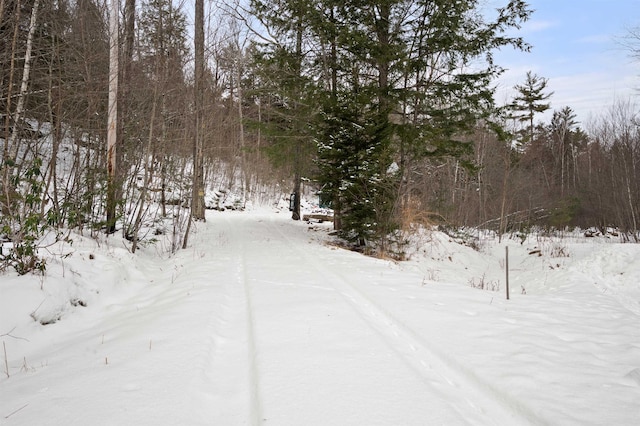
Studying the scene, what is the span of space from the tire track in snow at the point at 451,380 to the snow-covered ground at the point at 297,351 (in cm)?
1

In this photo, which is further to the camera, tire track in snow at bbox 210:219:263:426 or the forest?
the forest

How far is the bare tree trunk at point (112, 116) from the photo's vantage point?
7.46m

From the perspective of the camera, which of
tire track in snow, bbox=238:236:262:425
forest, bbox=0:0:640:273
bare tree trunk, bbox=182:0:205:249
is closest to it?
tire track in snow, bbox=238:236:262:425

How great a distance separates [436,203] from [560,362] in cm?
989

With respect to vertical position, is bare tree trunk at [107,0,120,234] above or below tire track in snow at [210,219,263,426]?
above

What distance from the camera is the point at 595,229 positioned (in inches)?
899

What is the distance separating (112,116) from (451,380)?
8.50 m

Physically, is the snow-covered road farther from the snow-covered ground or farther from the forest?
the forest

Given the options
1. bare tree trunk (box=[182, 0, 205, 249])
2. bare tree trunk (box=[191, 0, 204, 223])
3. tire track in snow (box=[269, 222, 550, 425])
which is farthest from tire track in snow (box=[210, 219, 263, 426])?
bare tree trunk (box=[191, 0, 204, 223])

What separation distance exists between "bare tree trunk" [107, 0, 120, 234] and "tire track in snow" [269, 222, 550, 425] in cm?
617

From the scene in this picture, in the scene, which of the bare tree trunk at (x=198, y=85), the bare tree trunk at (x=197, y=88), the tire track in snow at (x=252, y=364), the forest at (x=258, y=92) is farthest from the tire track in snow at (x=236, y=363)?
the bare tree trunk at (x=198, y=85)

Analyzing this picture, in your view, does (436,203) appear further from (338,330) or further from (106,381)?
(106,381)

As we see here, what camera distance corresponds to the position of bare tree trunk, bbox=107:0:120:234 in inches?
294

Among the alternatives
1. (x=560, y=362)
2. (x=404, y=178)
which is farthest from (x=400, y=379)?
(x=404, y=178)
